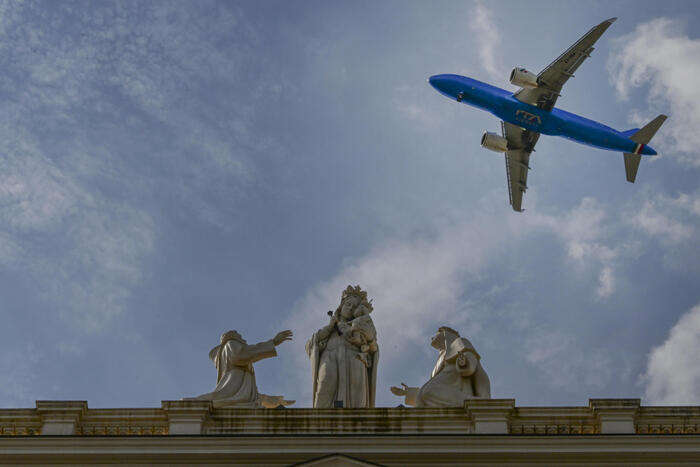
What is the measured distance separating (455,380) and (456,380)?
0.08ft

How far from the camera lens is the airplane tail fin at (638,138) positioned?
237 ft

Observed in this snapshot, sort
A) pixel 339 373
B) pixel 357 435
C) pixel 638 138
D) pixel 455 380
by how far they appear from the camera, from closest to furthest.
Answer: pixel 357 435 → pixel 455 380 → pixel 339 373 → pixel 638 138

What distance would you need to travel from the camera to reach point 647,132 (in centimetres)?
7238

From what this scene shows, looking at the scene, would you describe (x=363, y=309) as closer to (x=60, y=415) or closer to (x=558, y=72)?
(x=60, y=415)

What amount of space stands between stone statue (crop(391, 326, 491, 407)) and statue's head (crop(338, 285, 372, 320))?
356 cm

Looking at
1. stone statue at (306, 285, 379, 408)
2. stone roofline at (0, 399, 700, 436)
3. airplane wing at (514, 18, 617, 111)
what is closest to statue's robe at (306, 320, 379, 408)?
stone statue at (306, 285, 379, 408)

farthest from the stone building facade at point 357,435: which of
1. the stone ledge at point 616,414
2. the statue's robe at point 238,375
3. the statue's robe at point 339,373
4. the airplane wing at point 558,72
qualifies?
the airplane wing at point 558,72

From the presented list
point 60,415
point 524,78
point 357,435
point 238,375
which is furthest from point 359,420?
point 524,78

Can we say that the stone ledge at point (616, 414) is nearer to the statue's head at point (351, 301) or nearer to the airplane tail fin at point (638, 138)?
the statue's head at point (351, 301)

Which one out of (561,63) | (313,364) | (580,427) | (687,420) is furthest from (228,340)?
(561,63)

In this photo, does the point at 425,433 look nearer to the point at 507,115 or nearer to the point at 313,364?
the point at 313,364

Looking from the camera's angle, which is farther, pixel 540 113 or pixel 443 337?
pixel 540 113

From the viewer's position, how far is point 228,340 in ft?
106

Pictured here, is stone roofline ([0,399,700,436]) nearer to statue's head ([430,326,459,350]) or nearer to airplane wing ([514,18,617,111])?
statue's head ([430,326,459,350])
